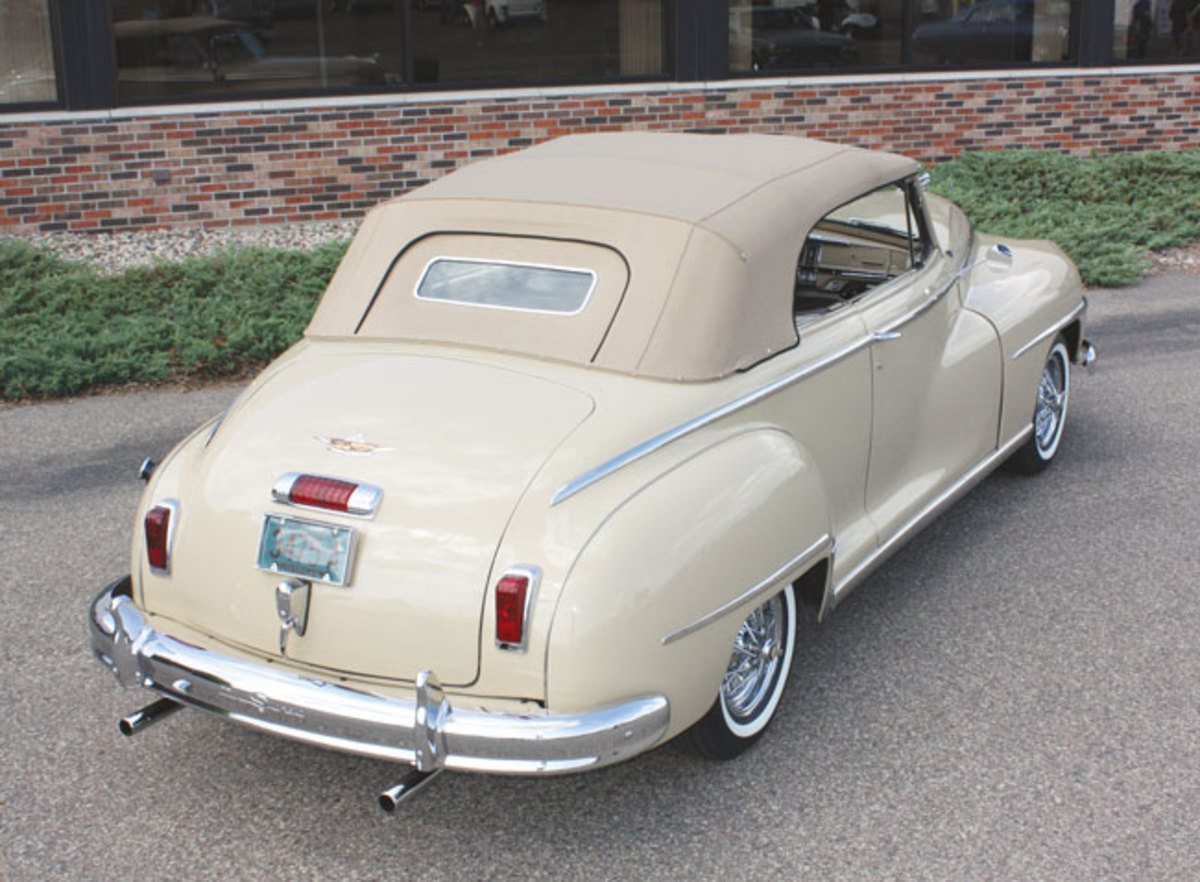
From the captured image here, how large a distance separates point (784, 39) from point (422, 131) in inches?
131

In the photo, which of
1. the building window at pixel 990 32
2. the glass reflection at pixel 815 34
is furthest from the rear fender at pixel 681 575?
the building window at pixel 990 32

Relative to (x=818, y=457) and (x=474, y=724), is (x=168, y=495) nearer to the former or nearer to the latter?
(x=474, y=724)

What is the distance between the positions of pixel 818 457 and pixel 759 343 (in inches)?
16.3

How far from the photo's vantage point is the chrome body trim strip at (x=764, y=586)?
3389 millimetres

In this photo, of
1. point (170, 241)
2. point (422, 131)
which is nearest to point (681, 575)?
point (170, 241)

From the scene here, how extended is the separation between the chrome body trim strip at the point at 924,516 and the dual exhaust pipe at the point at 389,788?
56.1 inches

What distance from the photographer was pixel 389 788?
3377mm

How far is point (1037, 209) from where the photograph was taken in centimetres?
1064

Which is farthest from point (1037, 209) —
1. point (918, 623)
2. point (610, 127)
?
point (918, 623)

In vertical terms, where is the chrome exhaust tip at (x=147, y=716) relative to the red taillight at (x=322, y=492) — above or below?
below

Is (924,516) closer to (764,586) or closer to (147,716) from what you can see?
(764,586)

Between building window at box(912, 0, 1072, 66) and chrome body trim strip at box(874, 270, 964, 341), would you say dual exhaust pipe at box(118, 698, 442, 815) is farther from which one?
building window at box(912, 0, 1072, 66)

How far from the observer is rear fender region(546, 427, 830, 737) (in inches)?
128

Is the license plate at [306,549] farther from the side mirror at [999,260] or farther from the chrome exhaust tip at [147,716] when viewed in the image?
the side mirror at [999,260]
